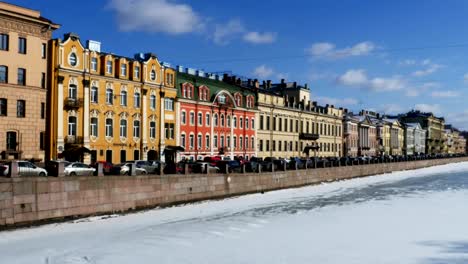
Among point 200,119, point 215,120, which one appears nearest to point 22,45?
point 200,119

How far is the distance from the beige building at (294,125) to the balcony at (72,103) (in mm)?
28506

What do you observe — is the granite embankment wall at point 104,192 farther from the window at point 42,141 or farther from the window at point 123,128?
the window at point 42,141

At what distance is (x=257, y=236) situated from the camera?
65.7ft

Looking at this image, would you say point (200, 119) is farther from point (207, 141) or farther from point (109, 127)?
point (109, 127)

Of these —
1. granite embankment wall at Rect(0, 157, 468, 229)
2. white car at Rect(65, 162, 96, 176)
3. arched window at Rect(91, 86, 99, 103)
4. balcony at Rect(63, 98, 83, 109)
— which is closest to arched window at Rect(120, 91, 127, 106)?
arched window at Rect(91, 86, 99, 103)

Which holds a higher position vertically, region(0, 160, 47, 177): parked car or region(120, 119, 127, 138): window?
region(120, 119, 127, 138): window

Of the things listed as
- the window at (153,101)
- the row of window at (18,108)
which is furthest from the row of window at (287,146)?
the row of window at (18,108)

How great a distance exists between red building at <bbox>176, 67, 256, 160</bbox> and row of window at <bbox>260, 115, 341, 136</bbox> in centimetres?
293

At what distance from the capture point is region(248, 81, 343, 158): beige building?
68.1 m

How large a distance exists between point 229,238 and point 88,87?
27.1 metres

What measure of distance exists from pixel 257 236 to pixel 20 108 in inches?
1016

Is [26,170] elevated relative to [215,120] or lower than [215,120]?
lower

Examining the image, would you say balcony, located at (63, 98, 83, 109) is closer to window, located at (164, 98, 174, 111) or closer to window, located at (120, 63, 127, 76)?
window, located at (120, 63, 127, 76)

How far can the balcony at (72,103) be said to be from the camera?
41406 mm
